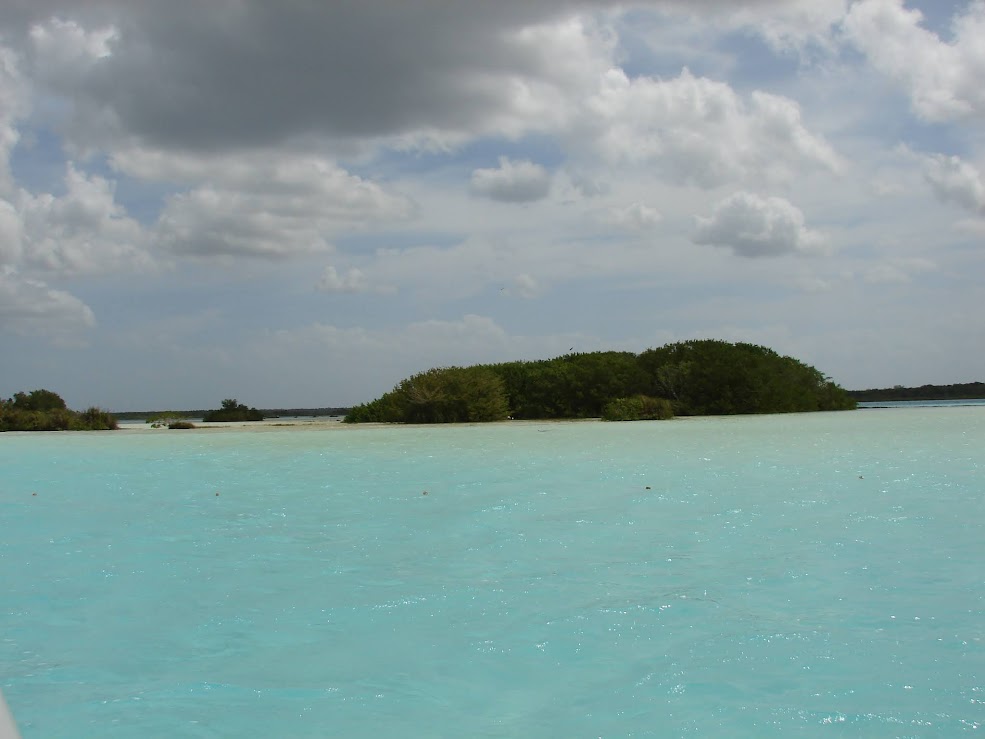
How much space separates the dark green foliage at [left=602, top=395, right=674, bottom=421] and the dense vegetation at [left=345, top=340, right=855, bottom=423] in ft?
0.11

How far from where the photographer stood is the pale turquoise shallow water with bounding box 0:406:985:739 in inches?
129

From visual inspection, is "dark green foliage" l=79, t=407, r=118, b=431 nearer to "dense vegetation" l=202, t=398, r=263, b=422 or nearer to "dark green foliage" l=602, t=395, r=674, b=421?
"dense vegetation" l=202, t=398, r=263, b=422

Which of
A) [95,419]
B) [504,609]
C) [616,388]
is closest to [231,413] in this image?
[95,419]

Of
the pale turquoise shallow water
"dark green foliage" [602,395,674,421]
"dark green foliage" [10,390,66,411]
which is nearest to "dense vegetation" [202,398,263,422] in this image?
"dark green foliage" [10,390,66,411]

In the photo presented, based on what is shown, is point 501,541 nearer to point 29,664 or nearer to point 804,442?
point 29,664

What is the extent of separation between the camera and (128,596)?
16.9 ft

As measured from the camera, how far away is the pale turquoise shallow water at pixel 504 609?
10.7ft

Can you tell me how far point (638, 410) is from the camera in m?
27.9

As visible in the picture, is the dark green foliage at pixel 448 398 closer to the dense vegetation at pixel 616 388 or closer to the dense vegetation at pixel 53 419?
the dense vegetation at pixel 616 388

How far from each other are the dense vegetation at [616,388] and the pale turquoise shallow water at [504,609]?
58.4 ft

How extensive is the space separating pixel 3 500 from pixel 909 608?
32.0 ft

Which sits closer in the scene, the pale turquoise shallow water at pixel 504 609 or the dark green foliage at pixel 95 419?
the pale turquoise shallow water at pixel 504 609

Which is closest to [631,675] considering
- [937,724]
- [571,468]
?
[937,724]

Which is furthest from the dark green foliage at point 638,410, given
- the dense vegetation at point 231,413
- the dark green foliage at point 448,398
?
the dense vegetation at point 231,413
